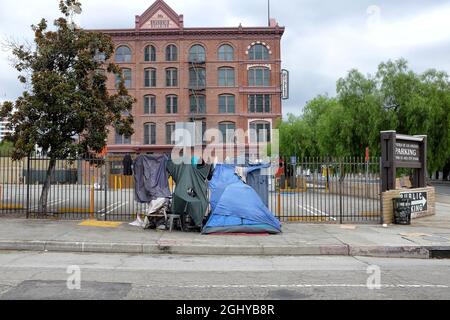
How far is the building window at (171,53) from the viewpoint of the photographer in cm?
5653

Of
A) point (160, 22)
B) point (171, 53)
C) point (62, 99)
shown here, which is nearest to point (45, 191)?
point (62, 99)

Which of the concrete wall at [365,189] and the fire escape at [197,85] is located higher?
the fire escape at [197,85]

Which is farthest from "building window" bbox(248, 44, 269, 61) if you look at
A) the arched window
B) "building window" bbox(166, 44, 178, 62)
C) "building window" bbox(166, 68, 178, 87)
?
"building window" bbox(166, 68, 178, 87)

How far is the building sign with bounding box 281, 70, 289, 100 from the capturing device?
182ft

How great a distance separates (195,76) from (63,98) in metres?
42.5

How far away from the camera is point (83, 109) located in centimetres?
1562

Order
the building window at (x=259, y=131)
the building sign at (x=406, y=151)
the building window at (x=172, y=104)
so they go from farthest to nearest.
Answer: the building window at (x=172, y=104) → the building window at (x=259, y=131) → the building sign at (x=406, y=151)

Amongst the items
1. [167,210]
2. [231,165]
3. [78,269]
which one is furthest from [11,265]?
[231,165]

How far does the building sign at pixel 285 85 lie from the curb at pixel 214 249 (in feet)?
148

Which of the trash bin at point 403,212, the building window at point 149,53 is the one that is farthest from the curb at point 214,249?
the building window at point 149,53

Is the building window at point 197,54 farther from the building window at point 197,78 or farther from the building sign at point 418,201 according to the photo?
the building sign at point 418,201

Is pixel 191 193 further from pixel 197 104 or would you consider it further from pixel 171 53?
pixel 171 53

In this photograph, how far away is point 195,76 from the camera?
56.7m
